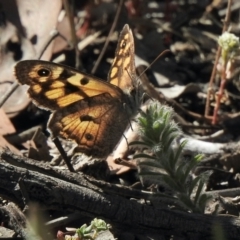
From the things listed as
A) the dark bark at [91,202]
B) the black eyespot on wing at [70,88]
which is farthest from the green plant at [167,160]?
the black eyespot on wing at [70,88]

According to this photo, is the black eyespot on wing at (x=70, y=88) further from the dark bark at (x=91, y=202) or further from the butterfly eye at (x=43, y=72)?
the dark bark at (x=91, y=202)

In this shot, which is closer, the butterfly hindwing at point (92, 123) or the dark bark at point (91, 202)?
the dark bark at point (91, 202)

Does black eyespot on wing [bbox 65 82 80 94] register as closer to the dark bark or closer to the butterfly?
the butterfly

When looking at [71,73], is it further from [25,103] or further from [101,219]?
[25,103]

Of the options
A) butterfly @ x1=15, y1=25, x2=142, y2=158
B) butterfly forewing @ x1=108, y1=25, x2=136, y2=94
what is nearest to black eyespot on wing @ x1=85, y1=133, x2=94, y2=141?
butterfly @ x1=15, y1=25, x2=142, y2=158

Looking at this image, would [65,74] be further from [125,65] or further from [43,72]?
[125,65]

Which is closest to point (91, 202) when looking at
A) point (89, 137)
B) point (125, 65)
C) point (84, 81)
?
point (89, 137)
